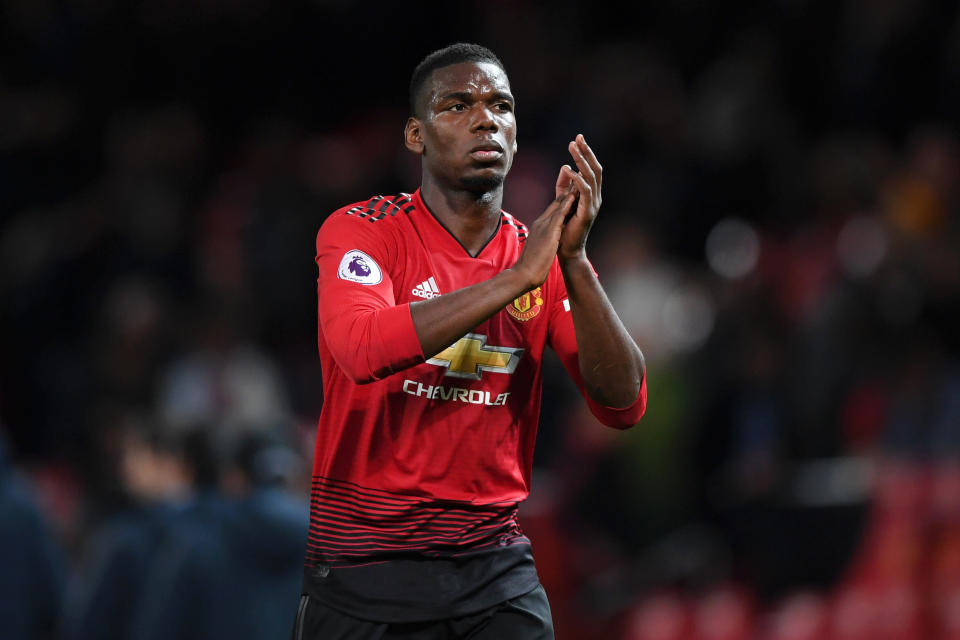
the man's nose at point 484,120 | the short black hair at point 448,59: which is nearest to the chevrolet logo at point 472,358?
the man's nose at point 484,120

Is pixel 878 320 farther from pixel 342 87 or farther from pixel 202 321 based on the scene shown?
pixel 342 87

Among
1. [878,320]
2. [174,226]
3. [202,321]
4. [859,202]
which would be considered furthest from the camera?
[174,226]

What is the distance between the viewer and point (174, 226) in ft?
38.7

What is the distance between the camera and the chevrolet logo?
11.4 ft

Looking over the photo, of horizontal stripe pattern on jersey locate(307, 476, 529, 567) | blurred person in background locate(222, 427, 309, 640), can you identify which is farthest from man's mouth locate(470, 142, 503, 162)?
blurred person in background locate(222, 427, 309, 640)

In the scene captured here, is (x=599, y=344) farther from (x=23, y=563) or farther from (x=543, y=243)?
(x=23, y=563)

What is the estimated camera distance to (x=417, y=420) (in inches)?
136

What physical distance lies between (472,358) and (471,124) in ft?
2.05

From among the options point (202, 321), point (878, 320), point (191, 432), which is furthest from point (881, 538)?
point (202, 321)

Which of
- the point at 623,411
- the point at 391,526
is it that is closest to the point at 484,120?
A: the point at 623,411

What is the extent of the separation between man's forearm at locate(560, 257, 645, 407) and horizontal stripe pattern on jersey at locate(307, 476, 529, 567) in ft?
1.36

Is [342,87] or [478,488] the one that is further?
[342,87]

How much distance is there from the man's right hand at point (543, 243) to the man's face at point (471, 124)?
281 mm

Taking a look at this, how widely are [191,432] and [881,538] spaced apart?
3.64 metres
